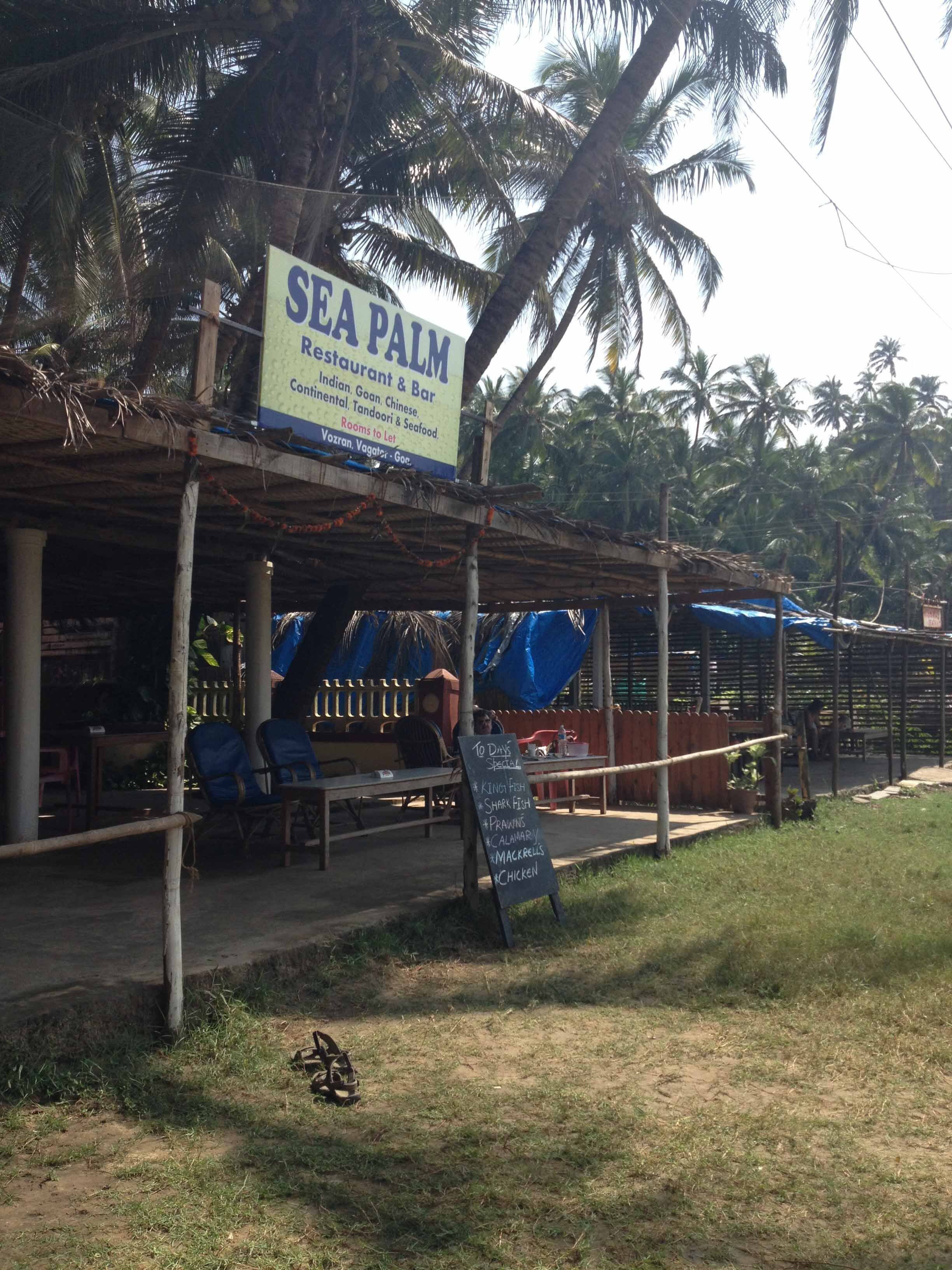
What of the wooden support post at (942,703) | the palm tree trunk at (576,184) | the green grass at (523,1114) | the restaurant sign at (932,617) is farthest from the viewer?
the restaurant sign at (932,617)

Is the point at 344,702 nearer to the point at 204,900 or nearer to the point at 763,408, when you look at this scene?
the point at 204,900

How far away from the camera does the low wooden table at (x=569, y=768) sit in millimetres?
9844

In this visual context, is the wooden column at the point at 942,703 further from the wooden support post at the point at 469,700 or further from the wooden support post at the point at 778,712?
the wooden support post at the point at 469,700

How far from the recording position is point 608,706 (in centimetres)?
1251

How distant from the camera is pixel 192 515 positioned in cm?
524

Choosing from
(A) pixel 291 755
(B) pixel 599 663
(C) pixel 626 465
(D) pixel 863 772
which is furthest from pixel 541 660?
(C) pixel 626 465

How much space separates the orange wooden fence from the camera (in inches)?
484

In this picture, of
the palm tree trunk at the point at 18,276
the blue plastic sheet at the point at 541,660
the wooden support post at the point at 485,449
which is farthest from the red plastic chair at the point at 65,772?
the blue plastic sheet at the point at 541,660

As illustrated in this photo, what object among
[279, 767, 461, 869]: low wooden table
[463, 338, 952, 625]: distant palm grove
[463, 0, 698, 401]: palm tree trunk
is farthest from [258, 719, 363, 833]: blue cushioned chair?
[463, 338, 952, 625]: distant palm grove

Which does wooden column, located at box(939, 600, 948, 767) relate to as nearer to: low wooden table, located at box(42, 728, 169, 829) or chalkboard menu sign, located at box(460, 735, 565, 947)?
chalkboard menu sign, located at box(460, 735, 565, 947)

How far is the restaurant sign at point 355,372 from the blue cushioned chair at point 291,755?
3338mm

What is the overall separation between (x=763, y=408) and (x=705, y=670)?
30.8m

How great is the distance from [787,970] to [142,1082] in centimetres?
336

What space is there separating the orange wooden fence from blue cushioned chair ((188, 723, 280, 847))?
4860 mm
